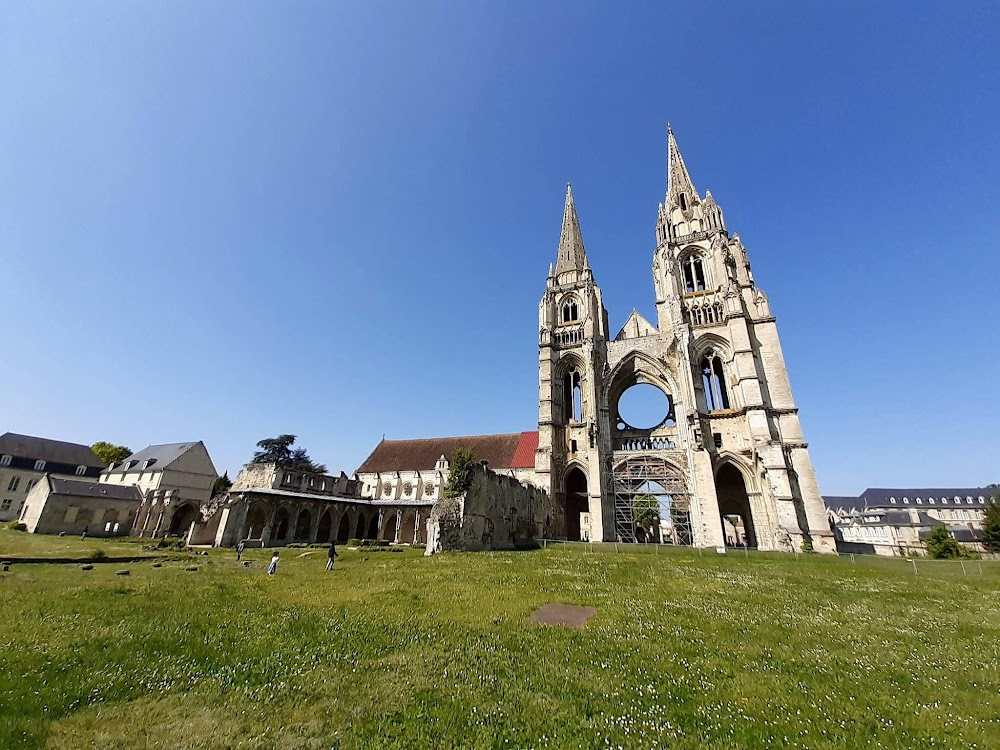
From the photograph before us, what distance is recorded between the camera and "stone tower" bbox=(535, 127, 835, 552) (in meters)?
27.7

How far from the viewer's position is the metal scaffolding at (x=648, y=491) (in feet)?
98.6

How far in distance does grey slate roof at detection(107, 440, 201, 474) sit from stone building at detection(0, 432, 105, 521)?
19.0 feet

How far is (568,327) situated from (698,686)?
3594cm

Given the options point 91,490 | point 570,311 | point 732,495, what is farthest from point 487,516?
point 91,490

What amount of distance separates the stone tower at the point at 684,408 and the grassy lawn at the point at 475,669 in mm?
17279

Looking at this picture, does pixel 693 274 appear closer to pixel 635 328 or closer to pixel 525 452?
pixel 635 328

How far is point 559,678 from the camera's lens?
5.41m

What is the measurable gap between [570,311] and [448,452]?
20.6 meters

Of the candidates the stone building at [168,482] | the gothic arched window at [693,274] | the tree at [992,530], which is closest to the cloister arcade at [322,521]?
the stone building at [168,482]

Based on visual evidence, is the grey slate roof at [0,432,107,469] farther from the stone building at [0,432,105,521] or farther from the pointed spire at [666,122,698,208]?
the pointed spire at [666,122,698,208]

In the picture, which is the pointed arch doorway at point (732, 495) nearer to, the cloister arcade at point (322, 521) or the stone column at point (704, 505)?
the stone column at point (704, 505)

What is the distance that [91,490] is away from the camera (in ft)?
113

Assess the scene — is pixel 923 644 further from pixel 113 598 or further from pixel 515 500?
pixel 515 500

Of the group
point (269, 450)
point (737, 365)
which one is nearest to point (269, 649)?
point (737, 365)
